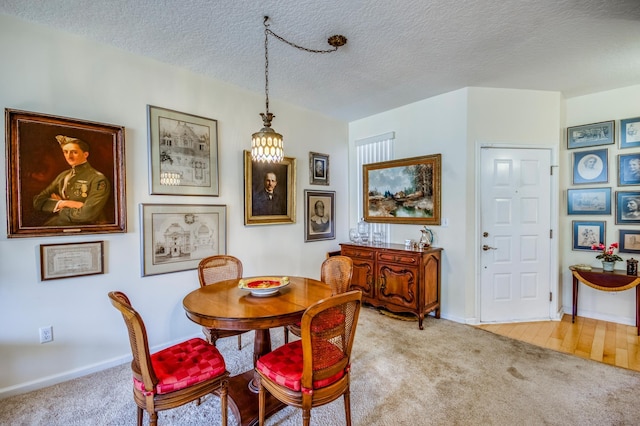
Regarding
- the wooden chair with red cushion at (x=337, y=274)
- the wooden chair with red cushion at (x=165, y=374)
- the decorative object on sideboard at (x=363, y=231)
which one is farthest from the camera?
the decorative object on sideboard at (x=363, y=231)

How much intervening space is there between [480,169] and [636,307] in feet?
7.47

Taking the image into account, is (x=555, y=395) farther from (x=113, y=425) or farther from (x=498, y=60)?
(x=113, y=425)

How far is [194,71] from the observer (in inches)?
121

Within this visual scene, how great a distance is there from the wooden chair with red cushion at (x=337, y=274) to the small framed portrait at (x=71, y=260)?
70.0 inches

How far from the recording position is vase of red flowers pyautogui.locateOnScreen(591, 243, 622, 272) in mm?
3381

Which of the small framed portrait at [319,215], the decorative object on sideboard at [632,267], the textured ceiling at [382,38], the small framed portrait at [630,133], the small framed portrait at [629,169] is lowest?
the decorative object on sideboard at [632,267]

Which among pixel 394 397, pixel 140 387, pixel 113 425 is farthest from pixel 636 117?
pixel 113 425

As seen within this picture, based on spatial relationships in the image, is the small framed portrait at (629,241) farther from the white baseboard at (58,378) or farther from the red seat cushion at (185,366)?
the white baseboard at (58,378)

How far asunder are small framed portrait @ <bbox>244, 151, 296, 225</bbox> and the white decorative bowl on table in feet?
4.38

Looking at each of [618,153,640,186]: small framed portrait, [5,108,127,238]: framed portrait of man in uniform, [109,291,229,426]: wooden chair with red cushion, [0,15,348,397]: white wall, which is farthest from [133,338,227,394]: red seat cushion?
[618,153,640,186]: small framed portrait

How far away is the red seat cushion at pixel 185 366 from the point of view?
1.57 metres

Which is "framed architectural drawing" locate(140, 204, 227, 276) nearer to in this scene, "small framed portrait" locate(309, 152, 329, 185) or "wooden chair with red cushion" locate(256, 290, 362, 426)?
"small framed portrait" locate(309, 152, 329, 185)

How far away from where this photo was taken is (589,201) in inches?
146

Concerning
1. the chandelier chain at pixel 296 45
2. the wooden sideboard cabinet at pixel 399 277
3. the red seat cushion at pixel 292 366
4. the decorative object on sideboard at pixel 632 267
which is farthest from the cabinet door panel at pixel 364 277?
the decorative object on sideboard at pixel 632 267
